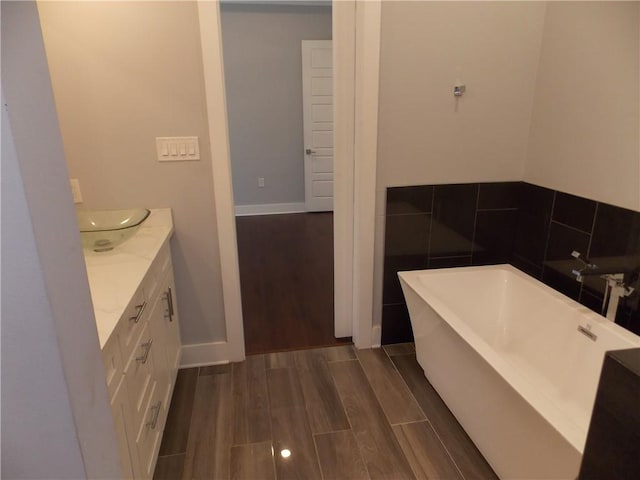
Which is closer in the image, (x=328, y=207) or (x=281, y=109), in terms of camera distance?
(x=281, y=109)

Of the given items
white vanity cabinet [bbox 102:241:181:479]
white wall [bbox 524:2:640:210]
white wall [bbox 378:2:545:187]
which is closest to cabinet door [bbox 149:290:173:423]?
white vanity cabinet [bbox 102:241:181:479]

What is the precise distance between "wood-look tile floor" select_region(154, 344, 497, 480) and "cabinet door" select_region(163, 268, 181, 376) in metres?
0.24

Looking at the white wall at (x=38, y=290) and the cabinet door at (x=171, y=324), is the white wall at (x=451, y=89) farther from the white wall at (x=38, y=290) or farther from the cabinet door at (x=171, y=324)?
the white wall at (x=38, y=290)

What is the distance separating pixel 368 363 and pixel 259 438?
822mm

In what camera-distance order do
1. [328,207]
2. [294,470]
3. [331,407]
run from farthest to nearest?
[328,207], [331,407], [294,470]

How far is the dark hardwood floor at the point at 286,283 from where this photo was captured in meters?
2.88

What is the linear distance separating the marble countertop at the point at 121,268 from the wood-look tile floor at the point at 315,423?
2.94 ft

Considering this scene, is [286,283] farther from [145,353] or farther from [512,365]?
[512,365]

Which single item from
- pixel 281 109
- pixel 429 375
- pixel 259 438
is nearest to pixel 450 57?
pixel 429 375

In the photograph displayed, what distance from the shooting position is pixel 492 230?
8.61ft

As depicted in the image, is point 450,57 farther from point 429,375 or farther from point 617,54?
point 429,375

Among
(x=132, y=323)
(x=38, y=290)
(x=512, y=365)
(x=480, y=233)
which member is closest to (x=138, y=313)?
(x=132, y=323)

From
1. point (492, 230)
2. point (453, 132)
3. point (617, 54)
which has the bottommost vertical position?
point (492, 230)

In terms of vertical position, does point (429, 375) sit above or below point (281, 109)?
below
